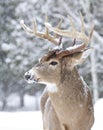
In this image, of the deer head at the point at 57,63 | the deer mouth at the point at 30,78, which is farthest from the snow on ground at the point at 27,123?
the deer mouth at the point at 30,78

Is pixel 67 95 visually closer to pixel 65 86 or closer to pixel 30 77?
pixel 65 86

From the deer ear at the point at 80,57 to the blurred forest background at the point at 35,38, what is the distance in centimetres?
1690

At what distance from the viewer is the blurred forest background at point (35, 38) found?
2664 cm

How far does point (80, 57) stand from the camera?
7.36 m

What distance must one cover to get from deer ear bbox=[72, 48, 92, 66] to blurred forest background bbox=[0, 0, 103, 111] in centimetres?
1690

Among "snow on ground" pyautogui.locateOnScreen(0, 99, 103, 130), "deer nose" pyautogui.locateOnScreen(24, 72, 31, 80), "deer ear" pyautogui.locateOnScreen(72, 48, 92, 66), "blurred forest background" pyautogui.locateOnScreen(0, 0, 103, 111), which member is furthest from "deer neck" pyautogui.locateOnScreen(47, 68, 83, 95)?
"blurred forest background" pyautogui.locateOnScreen(0, 0, 103, 111)

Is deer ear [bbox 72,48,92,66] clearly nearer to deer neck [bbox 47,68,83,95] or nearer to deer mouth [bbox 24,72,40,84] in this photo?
deer neck [bbox 47,68,83,95]

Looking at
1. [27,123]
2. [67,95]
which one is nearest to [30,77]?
[67,95]

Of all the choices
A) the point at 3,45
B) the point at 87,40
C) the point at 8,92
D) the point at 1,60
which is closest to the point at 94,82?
the point at 3,45

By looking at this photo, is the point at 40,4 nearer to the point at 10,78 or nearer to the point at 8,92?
the point at 10,78

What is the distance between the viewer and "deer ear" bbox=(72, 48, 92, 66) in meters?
7.32

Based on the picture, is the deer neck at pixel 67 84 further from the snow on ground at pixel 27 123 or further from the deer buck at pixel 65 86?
the snow on ground at pixel 27 123

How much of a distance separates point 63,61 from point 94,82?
18.3 m

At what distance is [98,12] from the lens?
27656 mm
